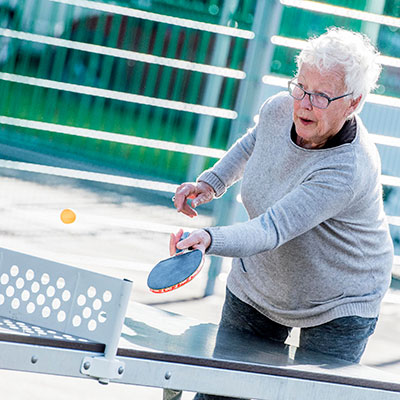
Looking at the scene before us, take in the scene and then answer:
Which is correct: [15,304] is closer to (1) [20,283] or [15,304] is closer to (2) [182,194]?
(1) [20,283]

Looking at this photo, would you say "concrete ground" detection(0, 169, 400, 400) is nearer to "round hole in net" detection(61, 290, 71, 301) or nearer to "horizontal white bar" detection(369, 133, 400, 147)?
"horizontal white bar" detection(369, 133, 400, 147)

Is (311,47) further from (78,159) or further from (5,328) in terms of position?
(78,159)

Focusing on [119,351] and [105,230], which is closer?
[119,351]

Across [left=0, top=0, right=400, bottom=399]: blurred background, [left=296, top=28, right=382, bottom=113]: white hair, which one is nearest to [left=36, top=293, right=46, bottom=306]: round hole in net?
[left=296, top=28, right=382, bottom=113]: white hair

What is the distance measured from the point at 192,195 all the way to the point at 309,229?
0.56 m

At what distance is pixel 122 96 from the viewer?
563 centimetres

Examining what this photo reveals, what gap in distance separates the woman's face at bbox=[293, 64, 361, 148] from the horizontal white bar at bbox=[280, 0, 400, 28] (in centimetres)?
324

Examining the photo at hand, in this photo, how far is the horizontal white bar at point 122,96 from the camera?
18.3 feet

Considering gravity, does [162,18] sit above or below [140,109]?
above

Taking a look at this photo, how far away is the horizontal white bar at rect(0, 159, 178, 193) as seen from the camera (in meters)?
5.62

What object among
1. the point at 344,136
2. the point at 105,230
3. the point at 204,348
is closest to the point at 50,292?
the point at 204,348

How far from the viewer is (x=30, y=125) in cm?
559

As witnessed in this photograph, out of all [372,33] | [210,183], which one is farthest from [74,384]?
[372,33]

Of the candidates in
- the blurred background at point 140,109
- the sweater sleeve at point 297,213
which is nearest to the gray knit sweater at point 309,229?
the sweater sleeve at point 297,213
